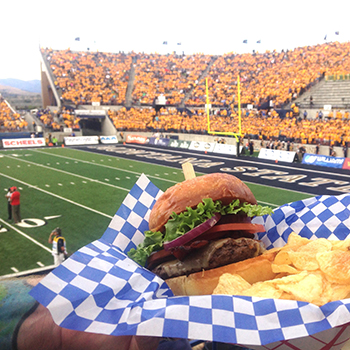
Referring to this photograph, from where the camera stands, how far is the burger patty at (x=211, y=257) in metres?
2.71

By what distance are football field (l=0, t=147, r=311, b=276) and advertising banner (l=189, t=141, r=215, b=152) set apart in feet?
21.0

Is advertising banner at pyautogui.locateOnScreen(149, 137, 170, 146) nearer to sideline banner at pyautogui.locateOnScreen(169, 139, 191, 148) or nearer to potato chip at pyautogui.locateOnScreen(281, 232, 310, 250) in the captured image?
sideline banner at pyautogui.locateOnScreen(169, 139, 191, 148)

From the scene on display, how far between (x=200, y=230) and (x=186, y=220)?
133mm

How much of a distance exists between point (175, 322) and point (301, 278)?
0.89 m

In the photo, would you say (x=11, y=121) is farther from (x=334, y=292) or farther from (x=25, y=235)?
(x=334, y=292)

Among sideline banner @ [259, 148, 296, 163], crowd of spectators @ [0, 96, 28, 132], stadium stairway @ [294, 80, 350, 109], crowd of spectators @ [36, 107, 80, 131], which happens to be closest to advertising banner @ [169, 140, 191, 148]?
sideline banner @ [259, 148, 296, 163]

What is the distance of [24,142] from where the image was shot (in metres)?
30.7

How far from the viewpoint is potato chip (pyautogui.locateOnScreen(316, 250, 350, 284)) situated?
7.22 feet

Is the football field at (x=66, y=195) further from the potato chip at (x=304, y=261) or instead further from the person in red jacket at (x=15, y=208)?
the potato chip at (x=304, y=261)

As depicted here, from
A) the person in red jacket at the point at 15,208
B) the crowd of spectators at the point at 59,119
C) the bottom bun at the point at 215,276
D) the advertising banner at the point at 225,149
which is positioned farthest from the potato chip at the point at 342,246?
the crowd of spectators at the point at 59,119

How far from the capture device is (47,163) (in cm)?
Answer: 2170

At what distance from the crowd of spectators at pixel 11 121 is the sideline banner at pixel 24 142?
358 cm

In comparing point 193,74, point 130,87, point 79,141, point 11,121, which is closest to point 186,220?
point 79,141

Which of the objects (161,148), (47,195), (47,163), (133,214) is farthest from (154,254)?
(161,148)
